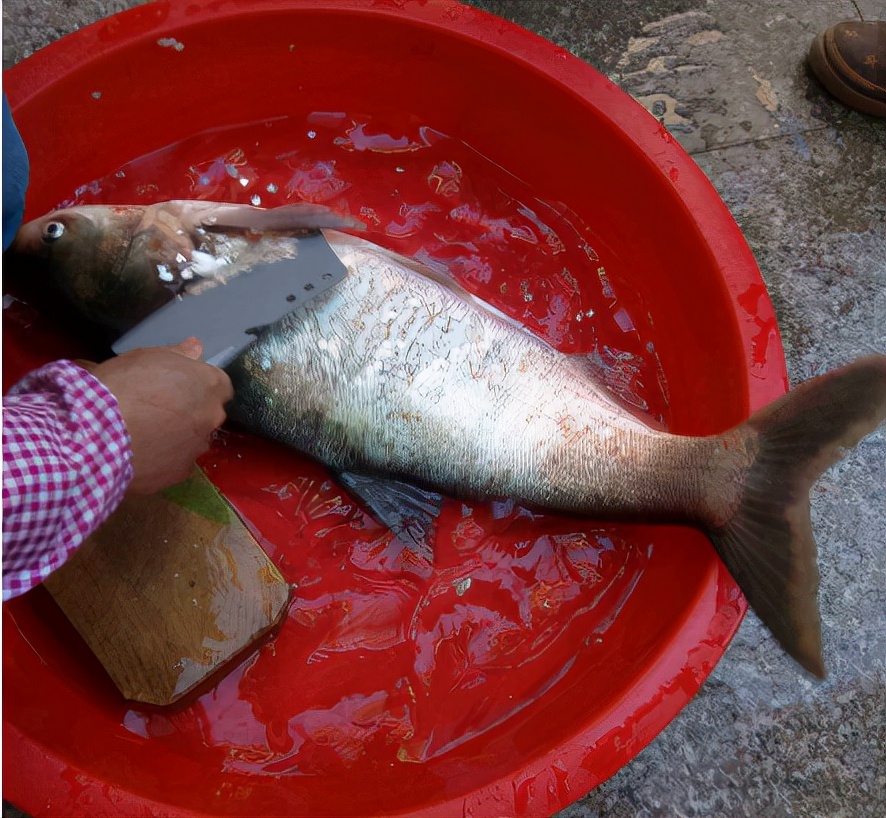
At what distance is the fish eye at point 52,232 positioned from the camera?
1.73m

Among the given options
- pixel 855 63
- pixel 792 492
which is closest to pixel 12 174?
pixel 792 492

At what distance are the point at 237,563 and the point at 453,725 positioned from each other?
69 cm

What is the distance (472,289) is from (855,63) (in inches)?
58.8

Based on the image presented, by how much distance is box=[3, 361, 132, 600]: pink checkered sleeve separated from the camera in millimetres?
1143

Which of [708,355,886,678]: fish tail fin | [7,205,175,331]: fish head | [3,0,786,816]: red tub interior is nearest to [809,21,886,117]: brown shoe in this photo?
[3,0,786,816]: red tub interior

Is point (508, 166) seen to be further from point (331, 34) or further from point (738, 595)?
point (738, 595)

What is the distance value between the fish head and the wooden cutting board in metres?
0.43

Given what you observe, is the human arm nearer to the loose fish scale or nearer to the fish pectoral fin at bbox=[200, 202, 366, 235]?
the loose fish scale

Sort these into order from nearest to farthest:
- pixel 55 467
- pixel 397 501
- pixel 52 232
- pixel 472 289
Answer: pixel 55 467 → pixel 52 232 → pixel 397 501 → pixel 472 289

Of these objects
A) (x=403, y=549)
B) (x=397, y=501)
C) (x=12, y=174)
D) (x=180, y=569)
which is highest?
(x=12, y=174)

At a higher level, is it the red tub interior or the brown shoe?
the brown shoe

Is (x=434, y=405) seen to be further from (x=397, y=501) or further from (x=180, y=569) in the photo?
(x=180, y=569)

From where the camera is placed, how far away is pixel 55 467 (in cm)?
118

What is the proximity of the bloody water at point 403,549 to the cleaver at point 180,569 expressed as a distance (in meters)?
0.19
